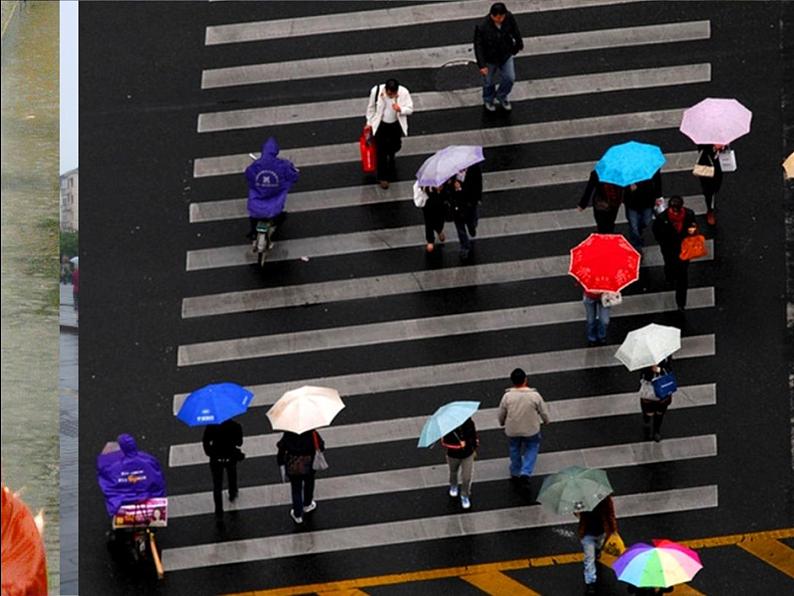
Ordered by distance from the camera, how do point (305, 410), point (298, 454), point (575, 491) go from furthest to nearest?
point (298, 454) → point (305, 410) → point (575, 491)

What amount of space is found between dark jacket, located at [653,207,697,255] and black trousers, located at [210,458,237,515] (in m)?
5.06

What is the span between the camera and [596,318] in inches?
915

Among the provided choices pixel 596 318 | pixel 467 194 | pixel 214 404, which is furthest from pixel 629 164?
pixel 214 404

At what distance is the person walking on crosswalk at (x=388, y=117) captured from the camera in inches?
955

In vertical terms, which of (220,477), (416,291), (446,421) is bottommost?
(220,477)

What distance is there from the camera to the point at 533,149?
25.6 meters

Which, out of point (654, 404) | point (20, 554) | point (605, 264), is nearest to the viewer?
point (20, 554)

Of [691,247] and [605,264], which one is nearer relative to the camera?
[605,264]

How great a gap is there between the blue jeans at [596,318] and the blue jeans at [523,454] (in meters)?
1.73

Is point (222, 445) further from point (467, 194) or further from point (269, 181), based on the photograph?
point (467, 194)

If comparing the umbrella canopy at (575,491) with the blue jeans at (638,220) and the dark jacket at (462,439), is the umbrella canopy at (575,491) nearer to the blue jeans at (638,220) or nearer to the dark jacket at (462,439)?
the dark jacket at (462,439)

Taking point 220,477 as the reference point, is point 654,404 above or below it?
above

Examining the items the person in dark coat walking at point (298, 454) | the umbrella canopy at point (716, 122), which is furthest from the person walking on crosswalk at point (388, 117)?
the person in dark coat walking at point (298, 454)

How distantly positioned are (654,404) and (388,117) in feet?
15.5
